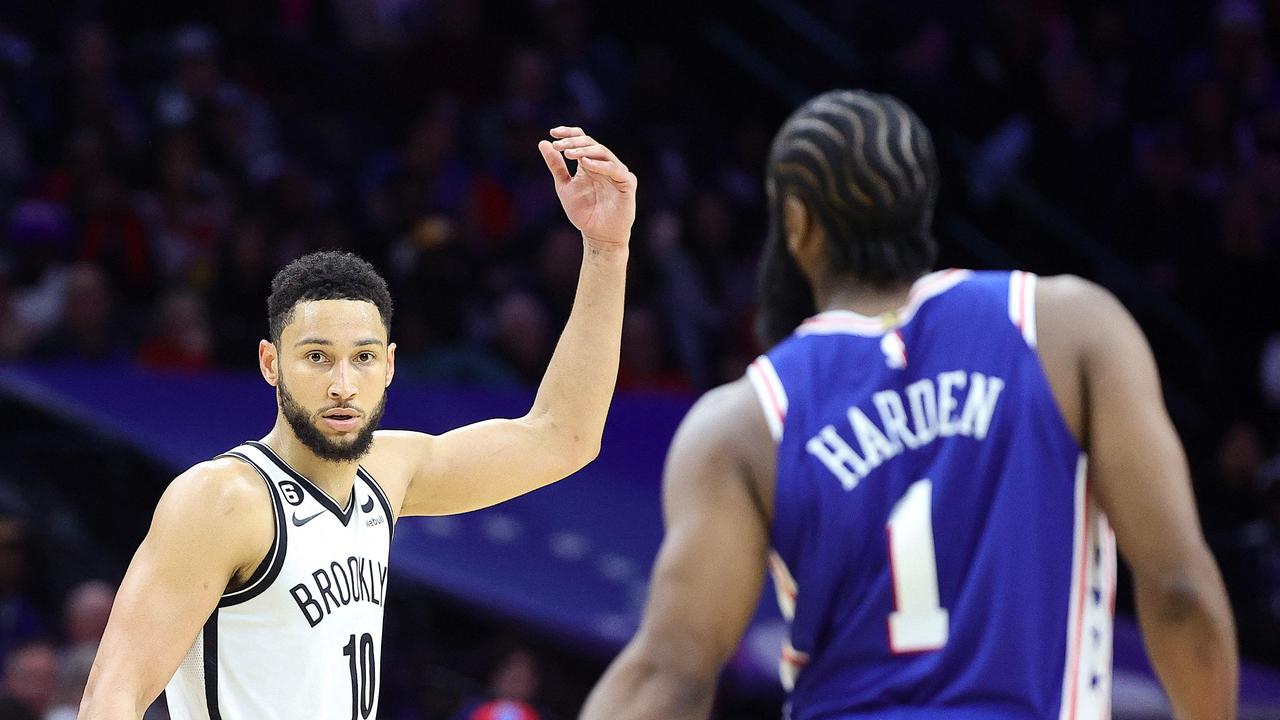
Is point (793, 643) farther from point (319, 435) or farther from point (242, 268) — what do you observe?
point (242, 268)

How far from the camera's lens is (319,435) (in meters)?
3.43

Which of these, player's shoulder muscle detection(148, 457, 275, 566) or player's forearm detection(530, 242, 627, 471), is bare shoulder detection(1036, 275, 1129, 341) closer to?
player's forearm detection(530, 242, 627, 471)

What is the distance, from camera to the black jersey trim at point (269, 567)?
329 cm

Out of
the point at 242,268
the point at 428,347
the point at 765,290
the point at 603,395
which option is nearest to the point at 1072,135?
the point at 428,347

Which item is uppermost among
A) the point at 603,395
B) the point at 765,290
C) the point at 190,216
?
the point at 190,216

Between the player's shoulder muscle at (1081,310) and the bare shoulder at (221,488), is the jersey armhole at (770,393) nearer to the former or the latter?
the player's shoulder muscle at (1081,310)

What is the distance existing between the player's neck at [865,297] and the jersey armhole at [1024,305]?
0.18 m

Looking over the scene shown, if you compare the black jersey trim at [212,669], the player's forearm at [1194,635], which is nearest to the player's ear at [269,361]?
the black jersey trim at [212,669]

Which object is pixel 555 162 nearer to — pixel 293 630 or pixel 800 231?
pixel 800 231

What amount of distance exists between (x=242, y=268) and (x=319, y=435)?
6.13 metres

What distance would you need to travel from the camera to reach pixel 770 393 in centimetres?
264

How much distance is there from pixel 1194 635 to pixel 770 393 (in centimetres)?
73

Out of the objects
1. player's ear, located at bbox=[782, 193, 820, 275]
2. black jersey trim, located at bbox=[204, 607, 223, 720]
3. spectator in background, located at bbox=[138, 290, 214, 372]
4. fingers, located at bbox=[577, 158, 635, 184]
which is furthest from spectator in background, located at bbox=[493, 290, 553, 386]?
player's ear, located at bbox=[782, 193, 820, 275]

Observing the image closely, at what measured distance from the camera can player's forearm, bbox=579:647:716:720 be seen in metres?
2.50
